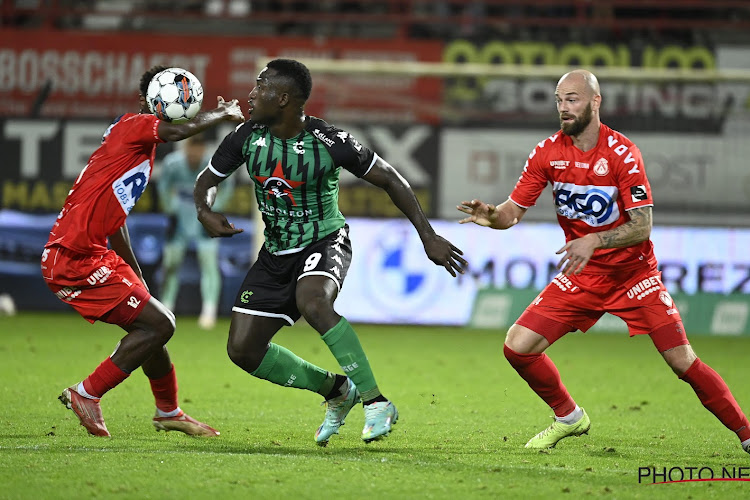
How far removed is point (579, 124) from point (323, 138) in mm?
1529

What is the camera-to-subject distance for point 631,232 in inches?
229

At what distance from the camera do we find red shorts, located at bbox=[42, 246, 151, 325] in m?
6.15

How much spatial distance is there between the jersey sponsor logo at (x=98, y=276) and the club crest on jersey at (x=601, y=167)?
9.81 ft

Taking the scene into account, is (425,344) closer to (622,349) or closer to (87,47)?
(622,349)

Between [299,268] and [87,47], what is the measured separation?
1151 cm

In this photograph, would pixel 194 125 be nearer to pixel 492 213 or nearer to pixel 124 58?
pixel 492 213

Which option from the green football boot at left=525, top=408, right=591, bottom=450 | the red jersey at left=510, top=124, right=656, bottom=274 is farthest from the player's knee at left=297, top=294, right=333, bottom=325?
the green football boot at left=525, top=408, right=591, bottom=450

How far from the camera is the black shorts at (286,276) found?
5980mm

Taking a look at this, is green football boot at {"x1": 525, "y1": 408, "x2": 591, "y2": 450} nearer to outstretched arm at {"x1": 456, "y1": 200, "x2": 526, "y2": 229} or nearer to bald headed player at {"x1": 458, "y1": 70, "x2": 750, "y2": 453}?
bald headed player at {"x1": 458, "y1": 70, "x2": 750, "y2": 453}

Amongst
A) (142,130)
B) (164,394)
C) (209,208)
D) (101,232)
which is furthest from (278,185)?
(164,394)

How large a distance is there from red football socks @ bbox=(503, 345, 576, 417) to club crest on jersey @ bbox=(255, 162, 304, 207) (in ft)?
5.23

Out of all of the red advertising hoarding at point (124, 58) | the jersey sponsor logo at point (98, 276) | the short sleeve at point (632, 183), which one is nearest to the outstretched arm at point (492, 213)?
the short sleeve at point (632, 183)

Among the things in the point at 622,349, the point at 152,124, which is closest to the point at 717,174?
the point at 622,349

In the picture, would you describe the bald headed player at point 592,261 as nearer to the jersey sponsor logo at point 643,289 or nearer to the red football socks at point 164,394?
the jersey sponsor logo at point 643,289
